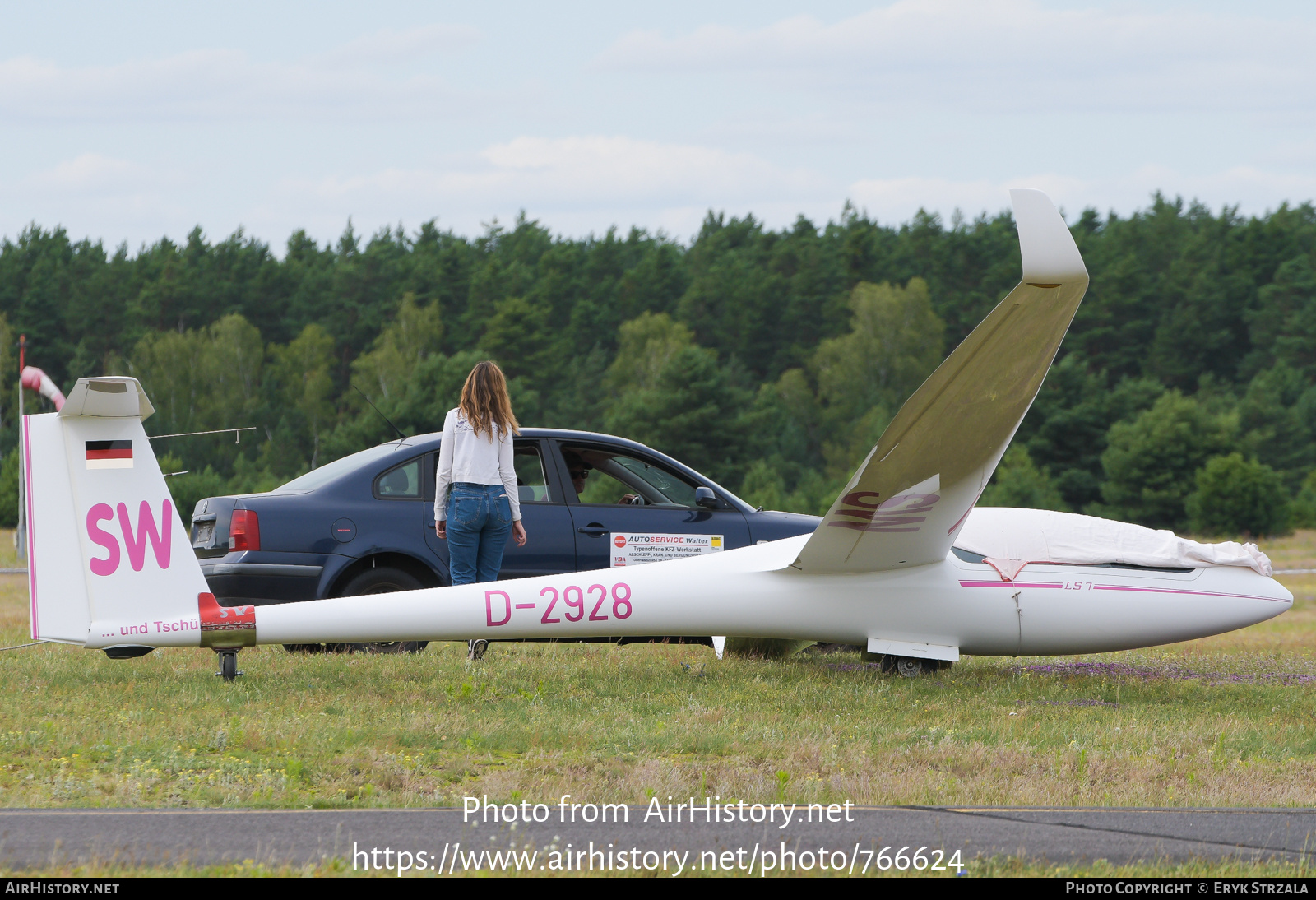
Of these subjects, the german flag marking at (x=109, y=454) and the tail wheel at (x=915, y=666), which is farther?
the tail wheel at (x=915, y=666)

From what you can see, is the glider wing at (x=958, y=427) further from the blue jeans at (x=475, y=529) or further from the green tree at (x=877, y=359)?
the green tree at (x=877, y=359)

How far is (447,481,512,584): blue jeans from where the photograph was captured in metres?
7.91

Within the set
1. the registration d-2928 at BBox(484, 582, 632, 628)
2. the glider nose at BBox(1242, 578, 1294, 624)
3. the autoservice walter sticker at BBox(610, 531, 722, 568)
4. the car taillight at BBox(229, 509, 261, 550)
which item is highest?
the car taillight at BBox(229, 509, 261, 550)

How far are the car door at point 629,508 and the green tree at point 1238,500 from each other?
55.6 meters

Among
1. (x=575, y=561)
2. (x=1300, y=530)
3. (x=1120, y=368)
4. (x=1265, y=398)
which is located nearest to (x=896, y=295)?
(x=1120, y=368)

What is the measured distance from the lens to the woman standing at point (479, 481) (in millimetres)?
7922

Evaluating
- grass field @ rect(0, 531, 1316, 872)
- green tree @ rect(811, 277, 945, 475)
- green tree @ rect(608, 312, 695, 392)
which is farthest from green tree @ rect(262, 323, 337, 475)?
grass field @ rect(0, 531, 1316, 872)

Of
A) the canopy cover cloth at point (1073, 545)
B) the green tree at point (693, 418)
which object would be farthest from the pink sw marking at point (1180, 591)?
the green tree at point (693, 418)

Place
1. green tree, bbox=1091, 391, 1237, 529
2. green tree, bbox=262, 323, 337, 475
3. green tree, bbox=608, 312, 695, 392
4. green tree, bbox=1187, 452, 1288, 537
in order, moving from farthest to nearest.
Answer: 1. green tree, bbox=608, 312, 695, 392
2. green tree, bbox=262, 323, 337, 475
3. green tree, bbox=1091, 391, 1237, 529
4. green tree, bbox=1187, 452, 1288, 537

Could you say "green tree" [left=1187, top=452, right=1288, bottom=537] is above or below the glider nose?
below

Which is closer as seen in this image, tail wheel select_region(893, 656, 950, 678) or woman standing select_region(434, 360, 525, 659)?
woman standing select_region(434, 360, 525, 659)

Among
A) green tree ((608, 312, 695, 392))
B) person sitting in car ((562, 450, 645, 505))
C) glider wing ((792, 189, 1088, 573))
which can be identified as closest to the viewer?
glider wing ((792, 189, 1088, 573))

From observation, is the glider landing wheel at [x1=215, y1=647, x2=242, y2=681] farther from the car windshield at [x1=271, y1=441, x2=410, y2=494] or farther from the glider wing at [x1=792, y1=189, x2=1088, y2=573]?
the glider wing at [x1=792, y1=189, x2=1088, y2=573]

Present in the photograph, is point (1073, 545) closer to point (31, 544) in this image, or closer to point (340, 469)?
point (340, 469)
